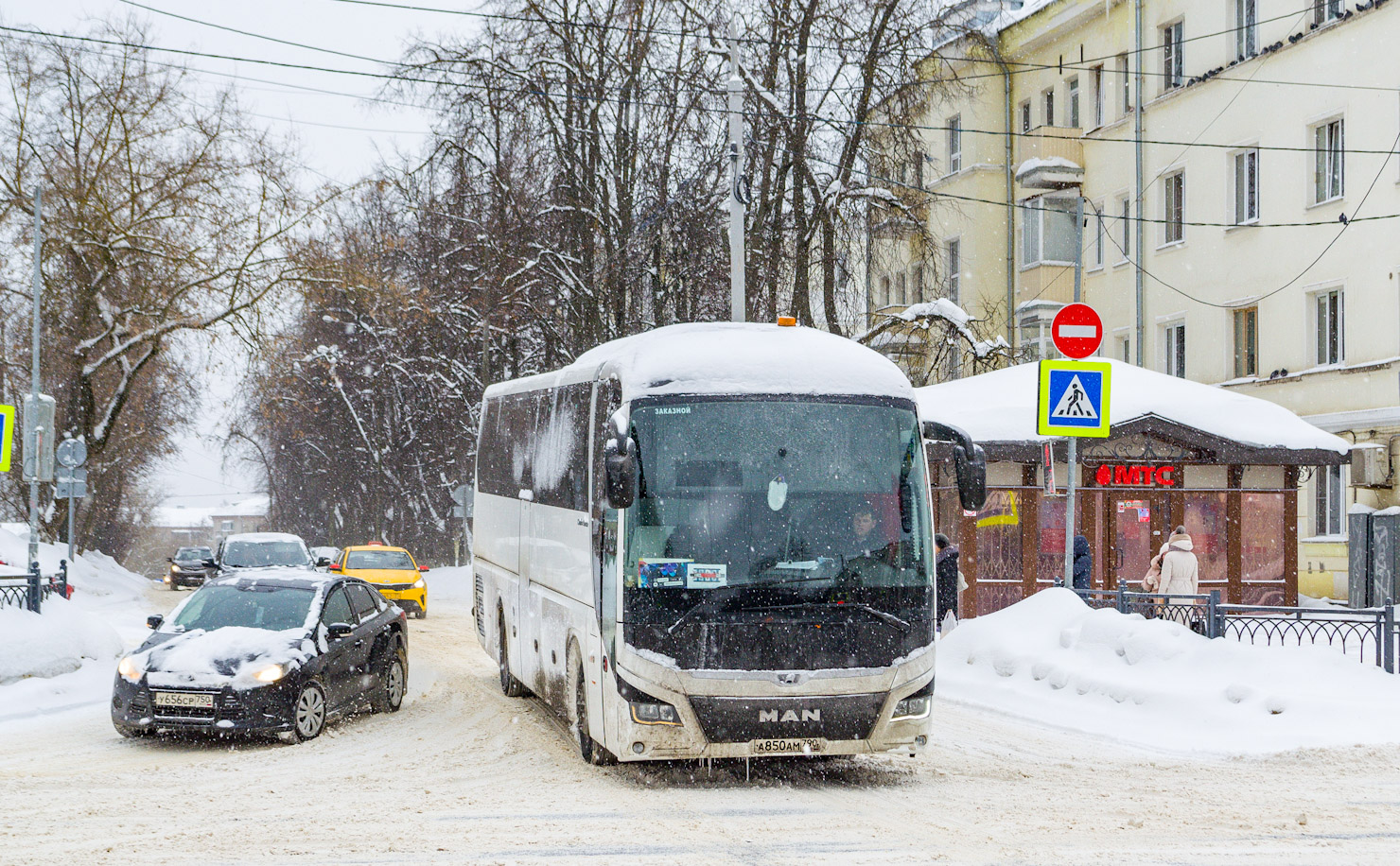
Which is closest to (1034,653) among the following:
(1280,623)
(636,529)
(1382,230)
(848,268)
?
(1280,623)

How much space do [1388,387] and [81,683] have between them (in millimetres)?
23726

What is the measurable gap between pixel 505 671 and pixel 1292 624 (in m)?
7.92

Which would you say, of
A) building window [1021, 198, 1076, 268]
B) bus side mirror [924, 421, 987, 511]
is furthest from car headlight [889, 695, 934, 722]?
building window [1021, 198, 1076, 268]

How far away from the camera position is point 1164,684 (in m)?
13.6

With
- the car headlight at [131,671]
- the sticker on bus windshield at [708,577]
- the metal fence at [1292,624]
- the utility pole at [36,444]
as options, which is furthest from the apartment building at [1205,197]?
the car headlight at [131,671]

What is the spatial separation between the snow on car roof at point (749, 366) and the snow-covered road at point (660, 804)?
8.88 ft

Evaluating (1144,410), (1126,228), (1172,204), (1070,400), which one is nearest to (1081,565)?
(1144,410)

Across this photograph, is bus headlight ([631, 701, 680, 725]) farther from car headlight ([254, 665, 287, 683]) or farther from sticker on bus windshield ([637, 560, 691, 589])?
car headlight ([254, 665, 287, 683])

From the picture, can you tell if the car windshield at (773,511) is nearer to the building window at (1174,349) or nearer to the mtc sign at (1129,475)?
the mtc sign at (1129,475)

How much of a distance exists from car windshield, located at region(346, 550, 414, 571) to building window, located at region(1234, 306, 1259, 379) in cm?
1887

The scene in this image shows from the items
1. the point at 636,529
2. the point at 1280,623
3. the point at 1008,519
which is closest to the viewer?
the point at 636,529

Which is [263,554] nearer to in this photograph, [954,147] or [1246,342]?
[1246,342]

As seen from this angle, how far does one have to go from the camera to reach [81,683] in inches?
628

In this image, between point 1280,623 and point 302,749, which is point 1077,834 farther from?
point 1280,623
